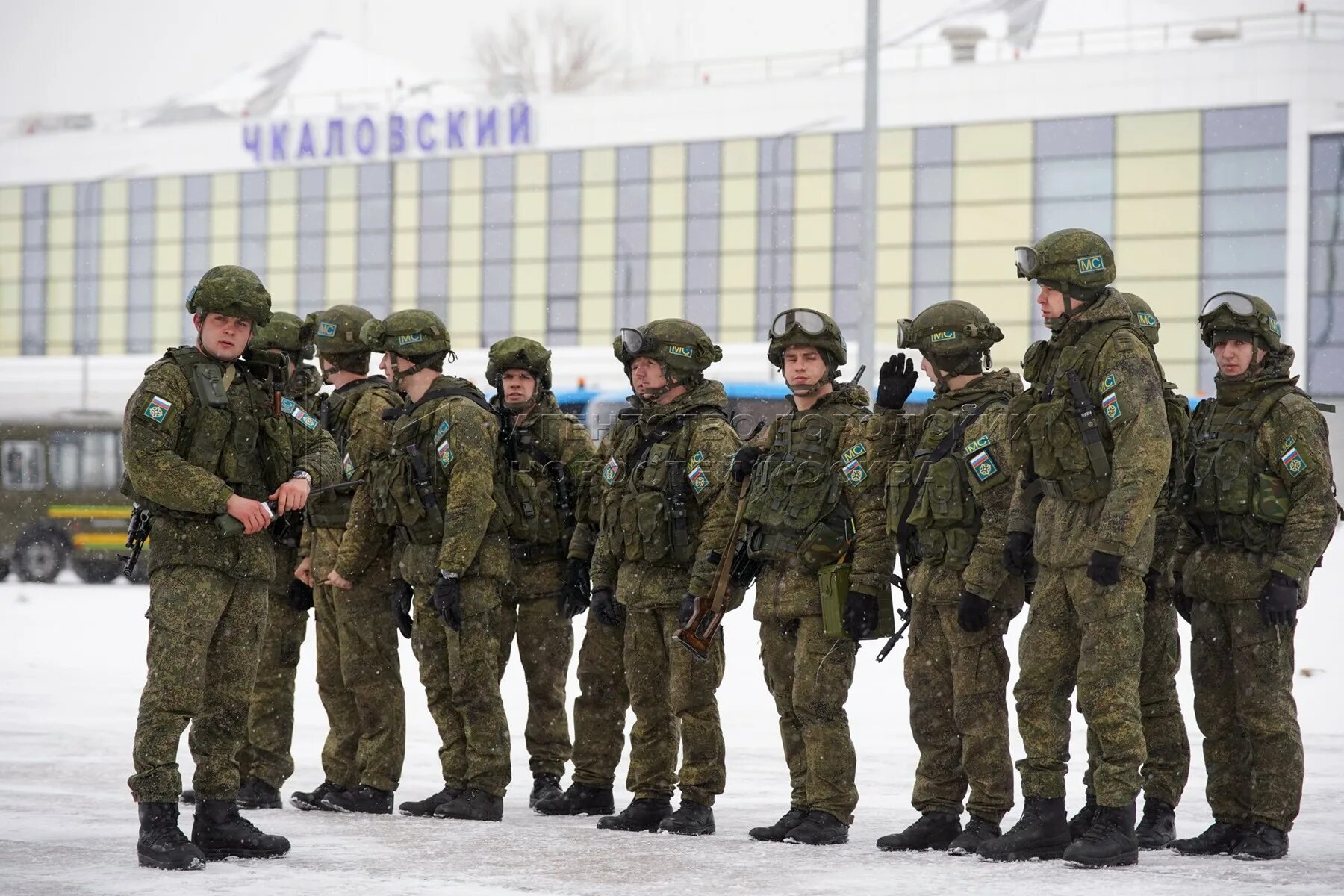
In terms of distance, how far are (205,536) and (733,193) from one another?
4307cm

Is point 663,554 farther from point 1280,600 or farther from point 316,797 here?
point 1280,600

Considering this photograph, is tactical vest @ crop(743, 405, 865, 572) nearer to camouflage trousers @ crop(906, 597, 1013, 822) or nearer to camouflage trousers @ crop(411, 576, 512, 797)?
camouflage trousers @ crop(906, 597, 1013, 822)

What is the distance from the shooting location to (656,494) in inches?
316

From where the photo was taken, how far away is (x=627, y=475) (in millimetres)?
8180

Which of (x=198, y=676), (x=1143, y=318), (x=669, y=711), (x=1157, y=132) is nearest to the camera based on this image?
(x=198, y=676)

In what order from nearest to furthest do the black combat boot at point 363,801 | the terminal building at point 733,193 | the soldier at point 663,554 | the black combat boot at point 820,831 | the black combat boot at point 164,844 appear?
the black combat boot at point 164,844
the black combat boot at point 820,831
the soldier at point 663,554
the black combat boot at point 363,801
the terminal building at point 733,193

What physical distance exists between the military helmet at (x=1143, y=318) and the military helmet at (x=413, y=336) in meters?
3.01

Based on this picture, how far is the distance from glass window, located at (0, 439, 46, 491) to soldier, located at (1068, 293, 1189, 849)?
77.4ft

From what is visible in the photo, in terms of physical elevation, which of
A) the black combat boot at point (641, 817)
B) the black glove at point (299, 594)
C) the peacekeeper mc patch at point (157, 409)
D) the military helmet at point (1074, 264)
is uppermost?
the military helmet at point (1074, 264)

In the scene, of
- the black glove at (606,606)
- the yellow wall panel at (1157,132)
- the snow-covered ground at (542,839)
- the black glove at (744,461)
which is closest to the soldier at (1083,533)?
the snow-covered ground at (542,839)

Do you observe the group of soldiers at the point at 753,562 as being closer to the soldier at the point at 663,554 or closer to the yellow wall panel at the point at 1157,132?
the soldier at the point at 663,554

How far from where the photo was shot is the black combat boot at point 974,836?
7125mm

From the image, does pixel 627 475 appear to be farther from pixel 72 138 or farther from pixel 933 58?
pixel 72 138

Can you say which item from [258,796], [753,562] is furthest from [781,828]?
[258,796]
